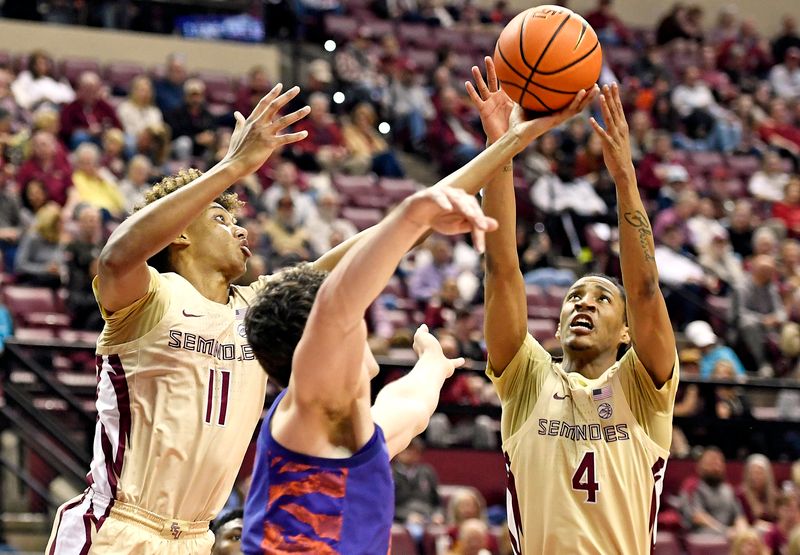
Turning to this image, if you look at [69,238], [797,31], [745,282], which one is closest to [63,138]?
[69,238]

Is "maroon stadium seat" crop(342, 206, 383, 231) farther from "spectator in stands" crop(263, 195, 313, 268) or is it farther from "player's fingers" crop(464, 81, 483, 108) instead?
"player's fingers" crop(464, 81, 483, 108)

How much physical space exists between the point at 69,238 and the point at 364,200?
4284mm

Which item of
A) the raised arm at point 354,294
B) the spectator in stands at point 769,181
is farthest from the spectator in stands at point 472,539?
the spectator in stands at point 769,181

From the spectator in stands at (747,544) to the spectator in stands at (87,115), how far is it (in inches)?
306

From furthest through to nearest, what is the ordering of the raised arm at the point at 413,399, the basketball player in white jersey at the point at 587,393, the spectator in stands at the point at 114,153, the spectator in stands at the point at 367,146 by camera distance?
the spectator in stands at the point at 367,146
the spectator in stands at the point at 114,153
the basketball player in white jersey at the point at 587,393
the raised arm at the point at 413,399

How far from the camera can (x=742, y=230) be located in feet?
53.6

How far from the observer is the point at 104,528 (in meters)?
4.95

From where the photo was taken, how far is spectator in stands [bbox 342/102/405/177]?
16.0m

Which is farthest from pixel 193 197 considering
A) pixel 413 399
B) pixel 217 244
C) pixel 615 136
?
pixel 615 136

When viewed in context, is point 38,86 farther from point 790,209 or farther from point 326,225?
point 790,209

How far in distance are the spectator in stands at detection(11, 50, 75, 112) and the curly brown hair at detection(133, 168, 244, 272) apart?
366 inches

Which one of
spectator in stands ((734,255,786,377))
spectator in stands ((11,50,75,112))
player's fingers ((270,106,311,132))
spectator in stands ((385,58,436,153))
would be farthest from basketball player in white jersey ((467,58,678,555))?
spectator in stands ((385,58,436,153))

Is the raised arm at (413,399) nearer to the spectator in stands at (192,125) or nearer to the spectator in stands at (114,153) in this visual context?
the spectator in stands at (114,153)

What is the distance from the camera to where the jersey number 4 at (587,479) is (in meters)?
5.29
